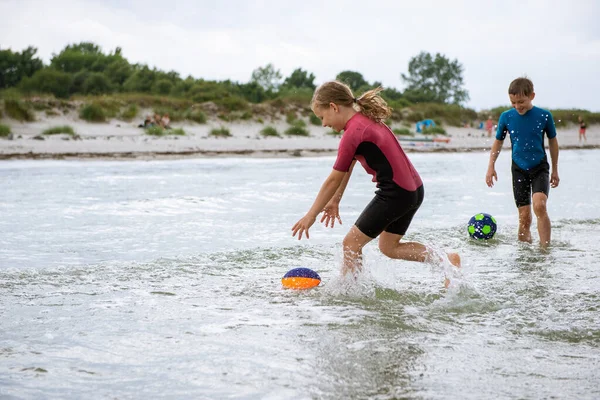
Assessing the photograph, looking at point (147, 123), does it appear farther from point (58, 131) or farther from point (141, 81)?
point (141, 81)

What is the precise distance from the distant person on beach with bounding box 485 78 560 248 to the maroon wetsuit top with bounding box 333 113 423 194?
236 centimetres

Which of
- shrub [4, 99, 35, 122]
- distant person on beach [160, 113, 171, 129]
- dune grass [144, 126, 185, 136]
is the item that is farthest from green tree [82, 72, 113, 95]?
dune grass [144, 126, 185, 136]

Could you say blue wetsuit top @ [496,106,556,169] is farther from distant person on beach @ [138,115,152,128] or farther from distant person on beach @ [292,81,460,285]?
distant person on beach @ [138,115,152,128]

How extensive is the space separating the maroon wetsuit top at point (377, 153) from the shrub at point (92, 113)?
22658 mm

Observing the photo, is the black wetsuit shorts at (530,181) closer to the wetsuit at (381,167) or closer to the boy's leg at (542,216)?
the boy's leg at (542,216)

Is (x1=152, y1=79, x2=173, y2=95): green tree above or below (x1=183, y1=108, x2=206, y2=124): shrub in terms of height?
above

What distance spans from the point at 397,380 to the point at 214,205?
24.3 feet

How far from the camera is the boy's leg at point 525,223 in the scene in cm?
725

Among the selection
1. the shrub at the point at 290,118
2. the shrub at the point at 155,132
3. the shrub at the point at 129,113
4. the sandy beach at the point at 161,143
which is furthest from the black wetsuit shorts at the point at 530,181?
the shrub at the point at 290,118

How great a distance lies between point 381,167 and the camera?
4.82 metres

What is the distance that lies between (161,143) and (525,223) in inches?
641

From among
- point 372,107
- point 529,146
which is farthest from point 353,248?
point 529,146

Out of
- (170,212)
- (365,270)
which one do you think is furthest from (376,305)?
(170,212)

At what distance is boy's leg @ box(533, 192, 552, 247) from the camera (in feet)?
22.5
